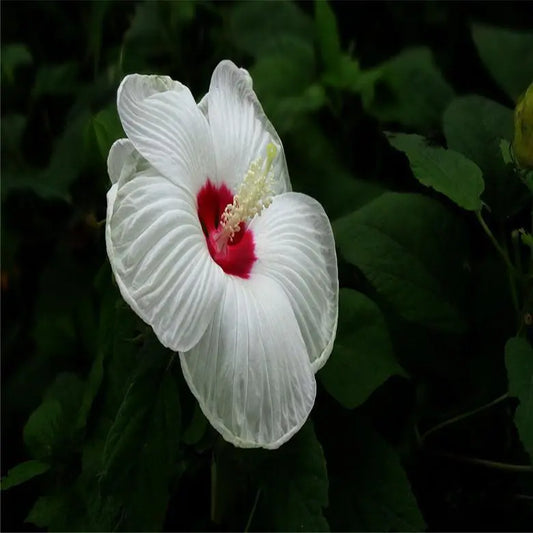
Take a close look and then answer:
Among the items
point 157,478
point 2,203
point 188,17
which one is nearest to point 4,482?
point 157,478

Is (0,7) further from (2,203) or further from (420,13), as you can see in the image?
(420,13)

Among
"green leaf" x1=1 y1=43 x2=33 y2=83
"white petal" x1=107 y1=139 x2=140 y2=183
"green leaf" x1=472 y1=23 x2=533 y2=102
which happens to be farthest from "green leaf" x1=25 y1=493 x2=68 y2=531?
"green leaf" x1=472 y1=23 x2=533 y2=102

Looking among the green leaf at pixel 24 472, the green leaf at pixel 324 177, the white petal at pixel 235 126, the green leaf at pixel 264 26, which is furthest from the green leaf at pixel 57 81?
→ the green leaf at pixel 24 472

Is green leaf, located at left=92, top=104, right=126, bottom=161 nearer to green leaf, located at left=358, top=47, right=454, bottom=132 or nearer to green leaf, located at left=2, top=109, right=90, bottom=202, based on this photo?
green leaf, located at left=2, top=109, right=90, bottom=202

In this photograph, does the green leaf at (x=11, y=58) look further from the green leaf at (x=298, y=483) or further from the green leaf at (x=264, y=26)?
the green leaf at (x=298, y=483)

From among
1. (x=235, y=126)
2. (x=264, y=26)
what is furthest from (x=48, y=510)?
(x=264, y=26)

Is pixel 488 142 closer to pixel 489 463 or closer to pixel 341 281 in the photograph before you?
pixel 341 281

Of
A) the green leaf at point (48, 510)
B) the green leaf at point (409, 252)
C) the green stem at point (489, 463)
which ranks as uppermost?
the green leaf at point (409, 252)
